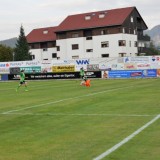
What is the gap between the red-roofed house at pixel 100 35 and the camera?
79500 mm

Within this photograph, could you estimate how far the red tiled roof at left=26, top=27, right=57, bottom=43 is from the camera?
9431 centimetres

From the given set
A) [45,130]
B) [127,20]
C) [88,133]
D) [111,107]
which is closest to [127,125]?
[88,133]

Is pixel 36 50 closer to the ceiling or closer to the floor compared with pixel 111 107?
closer to the ceiling

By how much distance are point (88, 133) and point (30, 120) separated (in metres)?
3.36

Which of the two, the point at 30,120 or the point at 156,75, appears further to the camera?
the point at 156,75

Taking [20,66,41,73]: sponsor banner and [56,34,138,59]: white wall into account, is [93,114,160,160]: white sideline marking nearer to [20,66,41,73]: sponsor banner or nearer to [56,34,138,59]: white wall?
[20,66,41,73]: sponsor banner

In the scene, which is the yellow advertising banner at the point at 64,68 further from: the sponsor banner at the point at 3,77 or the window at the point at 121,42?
the window at the point at 121,42

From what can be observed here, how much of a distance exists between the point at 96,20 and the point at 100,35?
4.09 meters

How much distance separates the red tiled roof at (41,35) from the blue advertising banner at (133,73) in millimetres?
45383

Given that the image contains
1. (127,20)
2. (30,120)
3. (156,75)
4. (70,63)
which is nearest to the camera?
(30,120)

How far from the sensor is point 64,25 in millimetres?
86125

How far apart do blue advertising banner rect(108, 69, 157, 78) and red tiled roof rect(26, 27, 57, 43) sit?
4538cm

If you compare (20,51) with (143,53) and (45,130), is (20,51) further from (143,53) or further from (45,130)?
(45,130)

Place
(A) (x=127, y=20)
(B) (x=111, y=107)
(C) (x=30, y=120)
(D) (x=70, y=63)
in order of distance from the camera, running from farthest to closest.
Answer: (A) (x=127, y=20) < (D) (x=70, y=63) < (B) (x=111, y=107) < (C) (x=30, y=120)
